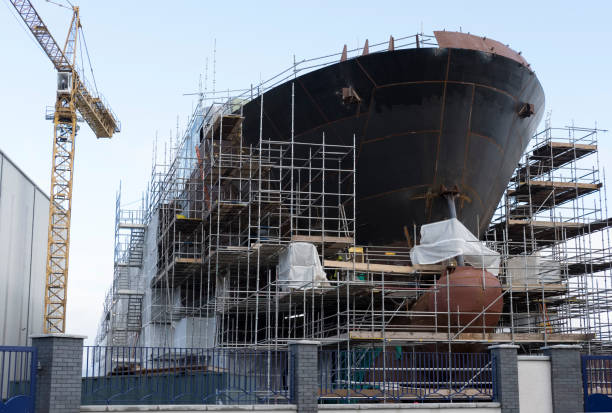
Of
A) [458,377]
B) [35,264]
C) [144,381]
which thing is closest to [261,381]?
[144,381]

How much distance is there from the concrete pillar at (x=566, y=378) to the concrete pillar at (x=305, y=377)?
537cm

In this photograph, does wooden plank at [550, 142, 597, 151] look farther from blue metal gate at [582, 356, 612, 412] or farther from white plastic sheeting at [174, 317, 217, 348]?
blue metal gate at [582, 356, 612, 412]

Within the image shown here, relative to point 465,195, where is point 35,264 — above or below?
below

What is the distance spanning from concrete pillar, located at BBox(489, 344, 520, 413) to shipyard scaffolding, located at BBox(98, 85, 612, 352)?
4.67 meters

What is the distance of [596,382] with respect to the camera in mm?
16422

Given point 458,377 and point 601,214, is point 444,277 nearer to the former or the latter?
point 458,377

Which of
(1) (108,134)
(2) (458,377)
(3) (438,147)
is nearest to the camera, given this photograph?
(2) (458,377)

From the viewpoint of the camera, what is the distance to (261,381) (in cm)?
1532

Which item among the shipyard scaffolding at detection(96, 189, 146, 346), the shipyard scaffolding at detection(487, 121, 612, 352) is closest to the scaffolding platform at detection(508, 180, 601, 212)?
the shipyard scaffolding at detection(487, 121, 612, 352)

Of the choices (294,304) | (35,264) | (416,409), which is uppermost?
(35,264)

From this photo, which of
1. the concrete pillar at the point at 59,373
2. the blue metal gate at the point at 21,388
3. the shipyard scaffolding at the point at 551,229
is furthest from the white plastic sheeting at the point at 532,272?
the blue metal gate at the point at 21,388

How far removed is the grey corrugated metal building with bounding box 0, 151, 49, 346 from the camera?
2442cm

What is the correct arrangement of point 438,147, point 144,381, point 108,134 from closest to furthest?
point 144,381
point 438,147
point 108,134

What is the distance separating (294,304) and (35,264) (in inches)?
471
